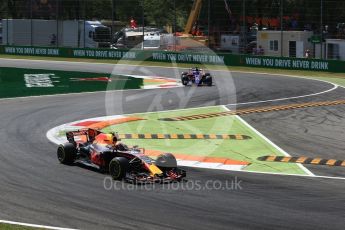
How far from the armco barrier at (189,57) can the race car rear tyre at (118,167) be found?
34212 millimetres

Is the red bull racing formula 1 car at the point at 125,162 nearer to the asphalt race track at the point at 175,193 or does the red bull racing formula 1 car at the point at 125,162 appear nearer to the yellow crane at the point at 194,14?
the asphalt race track at the point at 175,193

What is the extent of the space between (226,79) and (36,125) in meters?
21.2

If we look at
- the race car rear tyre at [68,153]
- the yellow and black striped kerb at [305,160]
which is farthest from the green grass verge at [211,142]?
the race car rear tyre at [68,153]

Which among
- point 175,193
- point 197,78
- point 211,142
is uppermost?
point 197,78

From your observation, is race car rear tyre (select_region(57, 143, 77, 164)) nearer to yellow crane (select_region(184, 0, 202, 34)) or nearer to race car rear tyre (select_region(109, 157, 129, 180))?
race car rear tyre (select_region(109, 157, 129, 180))

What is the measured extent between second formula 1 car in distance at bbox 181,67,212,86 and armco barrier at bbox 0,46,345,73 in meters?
12.6

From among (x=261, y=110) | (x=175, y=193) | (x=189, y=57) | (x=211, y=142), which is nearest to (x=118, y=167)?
(x=175, y=193)

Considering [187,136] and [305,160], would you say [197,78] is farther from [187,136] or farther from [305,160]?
[305,160]

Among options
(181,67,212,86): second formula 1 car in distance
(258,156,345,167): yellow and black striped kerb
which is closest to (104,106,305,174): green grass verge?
(258,156,345,167): yellow and black striped kerb

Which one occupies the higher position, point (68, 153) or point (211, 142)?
point (68, 153)

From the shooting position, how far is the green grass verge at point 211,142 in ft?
58.6

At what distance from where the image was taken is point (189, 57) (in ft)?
178

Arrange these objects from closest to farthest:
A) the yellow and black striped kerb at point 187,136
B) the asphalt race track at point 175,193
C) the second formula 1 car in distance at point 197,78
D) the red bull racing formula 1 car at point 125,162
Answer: the asphalt race track at point 175,193
the red bull racing formula 1 car at point 125,162
the yellow and black striped kerb at point 187,136
the second formula 1 car in distance at point 197,78

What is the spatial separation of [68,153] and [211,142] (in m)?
5.54
